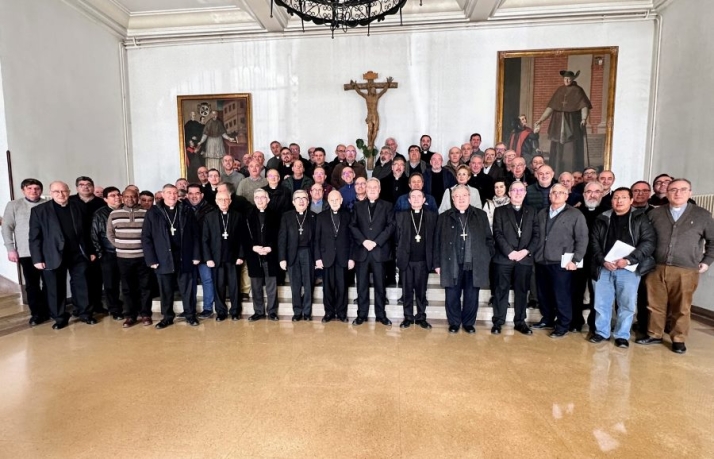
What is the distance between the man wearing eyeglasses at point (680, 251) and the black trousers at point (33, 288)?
25.2 feet

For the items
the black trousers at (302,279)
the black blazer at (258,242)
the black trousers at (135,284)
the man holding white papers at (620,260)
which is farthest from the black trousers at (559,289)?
the black trousers at (135,284)

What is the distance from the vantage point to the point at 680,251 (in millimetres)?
4105

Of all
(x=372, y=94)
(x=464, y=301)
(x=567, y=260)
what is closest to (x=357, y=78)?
(x=372, y=94)

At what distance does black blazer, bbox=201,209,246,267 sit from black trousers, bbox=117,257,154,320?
0.84 metres

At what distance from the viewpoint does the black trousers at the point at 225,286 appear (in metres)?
5.26

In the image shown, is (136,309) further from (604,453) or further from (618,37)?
(618,37)

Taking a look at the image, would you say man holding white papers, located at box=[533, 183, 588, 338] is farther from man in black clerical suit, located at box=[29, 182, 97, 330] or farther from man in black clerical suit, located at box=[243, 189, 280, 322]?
man in black clerical suit, located at box=[29, 182, 97, 330]

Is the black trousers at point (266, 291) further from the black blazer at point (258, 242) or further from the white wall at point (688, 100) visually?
the white wall at point (688, 100)

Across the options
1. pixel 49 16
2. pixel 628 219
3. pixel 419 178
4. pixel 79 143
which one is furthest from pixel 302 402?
pixel 49 16

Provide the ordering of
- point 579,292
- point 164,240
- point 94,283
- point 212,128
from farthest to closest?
point 212,128 → point 94,283 → point 164,240 → point 579,292

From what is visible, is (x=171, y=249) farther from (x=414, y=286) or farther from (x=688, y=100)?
(x=688, y=100)

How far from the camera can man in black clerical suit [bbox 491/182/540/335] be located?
14.7 feet

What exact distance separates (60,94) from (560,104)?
906 cm

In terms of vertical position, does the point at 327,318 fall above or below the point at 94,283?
below
